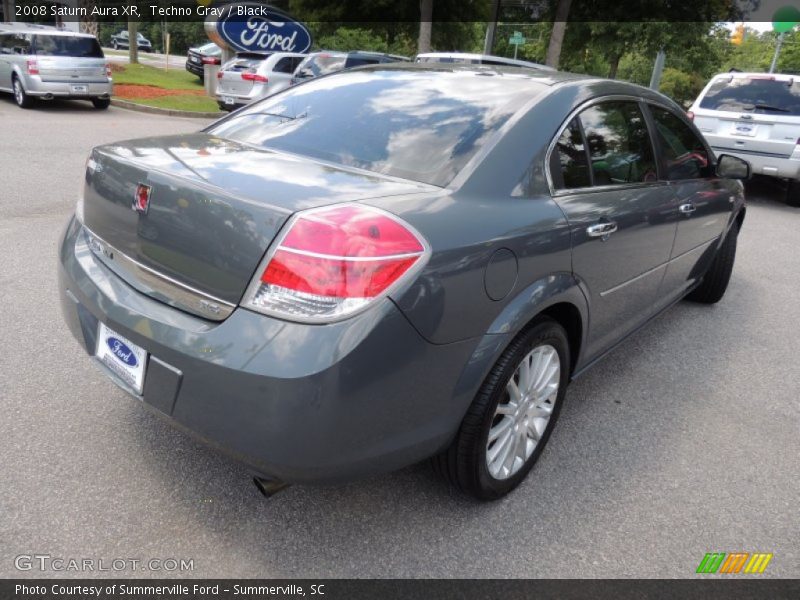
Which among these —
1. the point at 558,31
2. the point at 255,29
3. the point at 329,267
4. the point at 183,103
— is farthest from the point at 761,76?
the point at 183,103

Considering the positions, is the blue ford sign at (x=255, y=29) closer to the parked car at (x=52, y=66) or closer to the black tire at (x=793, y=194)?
the parked car at (x=52, y=66)

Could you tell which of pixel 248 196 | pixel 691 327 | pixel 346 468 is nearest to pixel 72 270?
pixel 248 196

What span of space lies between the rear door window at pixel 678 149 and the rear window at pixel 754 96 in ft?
19.7

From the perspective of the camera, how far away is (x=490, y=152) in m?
2.31

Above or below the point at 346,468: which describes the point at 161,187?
above

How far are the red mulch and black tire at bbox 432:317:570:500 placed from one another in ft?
52.8

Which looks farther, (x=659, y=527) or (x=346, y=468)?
(x=659, y=527)

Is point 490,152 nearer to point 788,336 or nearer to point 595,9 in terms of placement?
point 788,336

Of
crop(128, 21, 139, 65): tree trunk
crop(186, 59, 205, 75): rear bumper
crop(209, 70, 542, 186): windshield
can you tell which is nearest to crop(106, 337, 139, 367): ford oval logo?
crop(209, 70, 542, 186): windshield

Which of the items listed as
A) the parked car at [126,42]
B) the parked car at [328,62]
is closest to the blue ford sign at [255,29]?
the parked car at [328,62]

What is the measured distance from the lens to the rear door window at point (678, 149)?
349 cm

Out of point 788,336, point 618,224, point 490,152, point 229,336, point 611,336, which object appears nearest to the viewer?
point 229,336

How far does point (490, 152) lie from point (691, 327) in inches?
116

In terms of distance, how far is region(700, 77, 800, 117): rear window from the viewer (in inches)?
351
